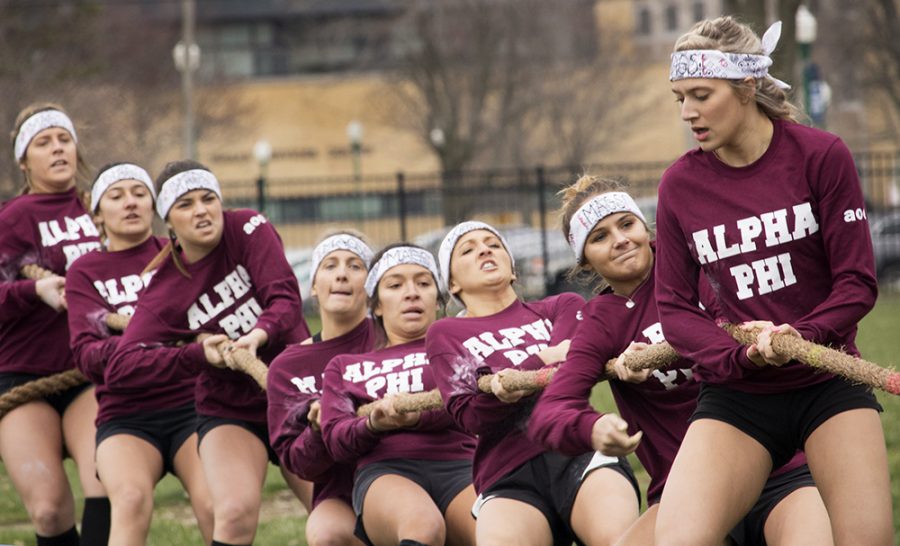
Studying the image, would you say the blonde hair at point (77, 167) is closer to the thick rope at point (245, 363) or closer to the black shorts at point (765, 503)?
the thick rope at point (245, 363)

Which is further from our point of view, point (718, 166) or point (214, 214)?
point (214, 214)

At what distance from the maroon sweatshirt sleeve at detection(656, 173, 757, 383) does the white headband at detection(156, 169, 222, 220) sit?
273cm

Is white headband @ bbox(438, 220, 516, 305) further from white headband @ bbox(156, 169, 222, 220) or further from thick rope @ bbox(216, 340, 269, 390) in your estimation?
white headband @ bbox(156, 169, 222, 220)

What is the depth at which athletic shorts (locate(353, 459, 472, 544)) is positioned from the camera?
602cm

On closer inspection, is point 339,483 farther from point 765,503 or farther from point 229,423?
point 765,503

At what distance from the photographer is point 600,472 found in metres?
5.44

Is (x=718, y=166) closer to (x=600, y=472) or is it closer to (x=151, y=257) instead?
(x=600, y=472)

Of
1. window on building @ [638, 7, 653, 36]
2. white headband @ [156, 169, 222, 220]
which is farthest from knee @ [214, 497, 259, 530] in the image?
window on building @ [638, 7, 653, 36]

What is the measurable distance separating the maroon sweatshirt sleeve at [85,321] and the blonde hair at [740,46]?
11.3 ft

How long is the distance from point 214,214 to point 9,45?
2466 centimetres

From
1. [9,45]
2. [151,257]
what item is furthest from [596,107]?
[151,257]

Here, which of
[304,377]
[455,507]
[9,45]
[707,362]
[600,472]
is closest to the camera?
[707,362]

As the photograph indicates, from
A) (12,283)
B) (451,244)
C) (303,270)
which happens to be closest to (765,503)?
(451,244)

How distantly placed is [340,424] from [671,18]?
164 feet
